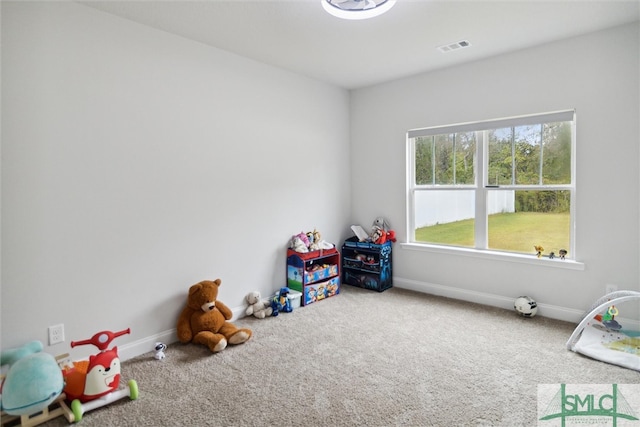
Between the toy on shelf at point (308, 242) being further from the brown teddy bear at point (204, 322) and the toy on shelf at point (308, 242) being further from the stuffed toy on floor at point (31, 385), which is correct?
the stuffed toy on floor at point (31, 385)

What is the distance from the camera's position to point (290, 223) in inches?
153

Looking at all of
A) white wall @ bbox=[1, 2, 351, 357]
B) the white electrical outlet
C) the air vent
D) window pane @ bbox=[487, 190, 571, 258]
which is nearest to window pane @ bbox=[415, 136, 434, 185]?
window pane @ bbox=[487, 190, 571, 258]

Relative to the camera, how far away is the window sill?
3.13 meters

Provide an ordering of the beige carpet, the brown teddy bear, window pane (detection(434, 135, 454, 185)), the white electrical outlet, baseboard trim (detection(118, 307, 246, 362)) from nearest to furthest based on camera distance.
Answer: the beige carpet → the white electrical outlet → baseboard trim (detection(118, 307, 246, 362)) → the brown teddy bear → window pane (detection(434, 135, 454, 185))

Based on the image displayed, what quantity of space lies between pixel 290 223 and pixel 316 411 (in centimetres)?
220

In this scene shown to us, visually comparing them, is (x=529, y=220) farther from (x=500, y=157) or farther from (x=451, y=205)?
(x=451, y=205)

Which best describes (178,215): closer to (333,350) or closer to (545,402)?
(333,350)

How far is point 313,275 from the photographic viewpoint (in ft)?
12.5

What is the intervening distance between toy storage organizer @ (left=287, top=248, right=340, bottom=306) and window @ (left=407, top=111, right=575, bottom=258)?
1.08 meters

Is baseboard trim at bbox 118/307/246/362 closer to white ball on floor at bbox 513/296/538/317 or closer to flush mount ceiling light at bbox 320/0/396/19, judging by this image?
flush mount ceiling light at bbox 320/0/396/19

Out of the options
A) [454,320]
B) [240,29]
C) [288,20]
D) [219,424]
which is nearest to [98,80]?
[240,29]

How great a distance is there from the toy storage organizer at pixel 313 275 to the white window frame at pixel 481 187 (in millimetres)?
963

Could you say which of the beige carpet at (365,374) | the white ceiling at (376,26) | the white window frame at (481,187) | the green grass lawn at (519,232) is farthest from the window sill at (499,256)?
the white ceiling at (376,26)

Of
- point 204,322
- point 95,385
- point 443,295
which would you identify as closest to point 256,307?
point 204,322
